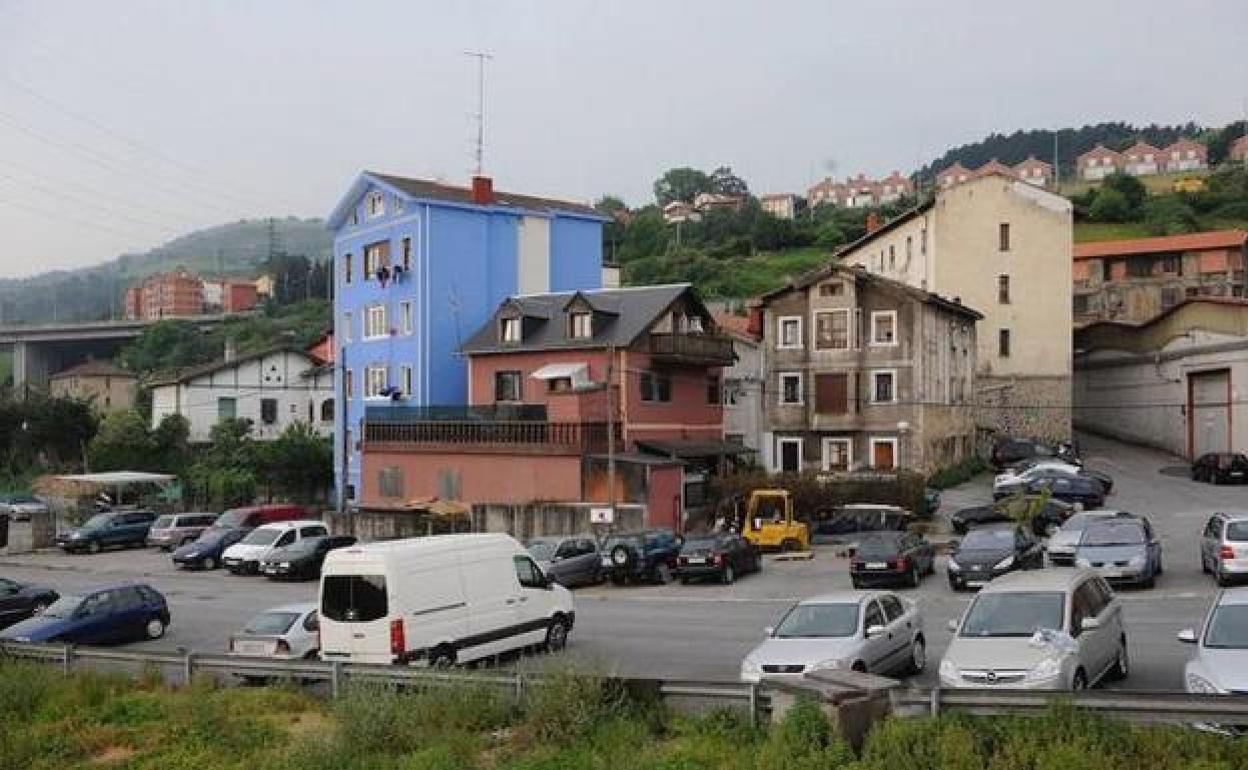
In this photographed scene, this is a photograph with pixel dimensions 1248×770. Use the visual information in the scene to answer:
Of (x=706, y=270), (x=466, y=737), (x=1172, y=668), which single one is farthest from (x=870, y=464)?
(x=706, y=270)

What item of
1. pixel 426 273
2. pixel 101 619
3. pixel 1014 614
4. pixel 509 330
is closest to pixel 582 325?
pixel 509 330

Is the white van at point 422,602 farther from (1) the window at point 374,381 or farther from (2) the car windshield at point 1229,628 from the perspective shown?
(1) the window at point 374,381

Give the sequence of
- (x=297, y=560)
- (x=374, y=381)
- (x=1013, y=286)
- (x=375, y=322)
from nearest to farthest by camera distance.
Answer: (x=297, y=560)
(x=374, y=381)
(x=375, y=322)
(x=1013, y=286)

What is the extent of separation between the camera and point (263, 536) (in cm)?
4156

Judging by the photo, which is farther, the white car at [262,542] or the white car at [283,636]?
the white car at [262,542]

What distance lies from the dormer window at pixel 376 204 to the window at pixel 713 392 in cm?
1913

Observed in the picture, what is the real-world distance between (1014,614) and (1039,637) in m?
0.89

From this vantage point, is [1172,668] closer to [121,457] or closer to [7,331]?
[121,457]

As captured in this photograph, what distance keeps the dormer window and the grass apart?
4354 cm

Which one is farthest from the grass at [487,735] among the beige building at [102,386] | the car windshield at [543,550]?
the beige building at [102,386]

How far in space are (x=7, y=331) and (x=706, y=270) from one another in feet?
335

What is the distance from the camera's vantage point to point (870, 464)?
176ft

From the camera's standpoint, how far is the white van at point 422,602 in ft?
62.8

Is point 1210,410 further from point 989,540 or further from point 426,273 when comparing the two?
point 426,273
